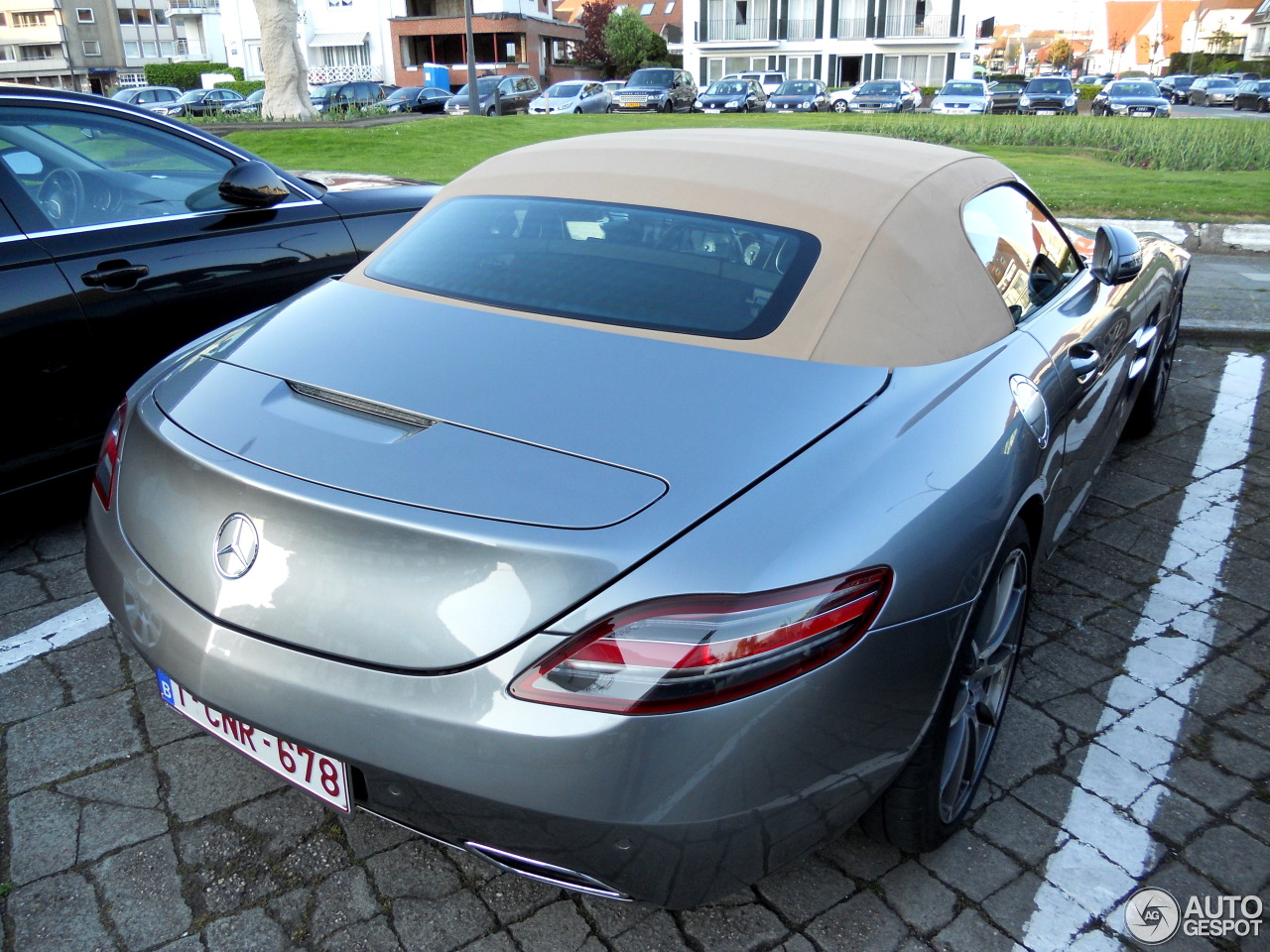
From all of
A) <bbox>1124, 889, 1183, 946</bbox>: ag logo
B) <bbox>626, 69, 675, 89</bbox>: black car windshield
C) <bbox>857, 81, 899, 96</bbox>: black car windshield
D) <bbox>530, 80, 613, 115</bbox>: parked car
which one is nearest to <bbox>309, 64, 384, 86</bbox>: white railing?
<bbox>530, 80, 613, 115</bbox>: parked car

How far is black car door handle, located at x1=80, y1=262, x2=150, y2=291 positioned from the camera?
3.51 metres

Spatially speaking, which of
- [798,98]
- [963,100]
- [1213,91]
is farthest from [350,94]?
[1213,91]

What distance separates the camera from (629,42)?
56.7 metres

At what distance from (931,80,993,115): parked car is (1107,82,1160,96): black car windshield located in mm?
4283

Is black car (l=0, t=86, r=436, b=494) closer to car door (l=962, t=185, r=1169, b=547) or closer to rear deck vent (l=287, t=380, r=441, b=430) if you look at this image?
rear deck vent (l=287, t=380, r=441, b=430)

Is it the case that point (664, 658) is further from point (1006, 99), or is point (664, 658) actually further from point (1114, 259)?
point (1006, 99)

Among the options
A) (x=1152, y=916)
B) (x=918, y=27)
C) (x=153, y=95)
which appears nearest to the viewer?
(x=1152, y=916)

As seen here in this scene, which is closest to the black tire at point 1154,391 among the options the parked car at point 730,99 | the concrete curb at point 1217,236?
the concrete curb at point 1217,236

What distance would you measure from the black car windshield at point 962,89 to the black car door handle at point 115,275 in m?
31.8

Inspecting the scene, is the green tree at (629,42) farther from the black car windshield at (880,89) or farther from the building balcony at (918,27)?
the black car windshield at (880,89)

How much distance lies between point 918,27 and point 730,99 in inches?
1112

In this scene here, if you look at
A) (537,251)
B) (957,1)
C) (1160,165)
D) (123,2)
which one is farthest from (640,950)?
(123,2)

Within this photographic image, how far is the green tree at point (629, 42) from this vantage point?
5669 centimetres

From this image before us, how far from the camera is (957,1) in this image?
52844mm
